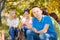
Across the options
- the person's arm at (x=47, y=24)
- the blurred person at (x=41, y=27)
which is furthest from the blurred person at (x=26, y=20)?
the person's arm at (x=47, y=24)

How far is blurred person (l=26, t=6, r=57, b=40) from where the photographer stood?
5.40 ft

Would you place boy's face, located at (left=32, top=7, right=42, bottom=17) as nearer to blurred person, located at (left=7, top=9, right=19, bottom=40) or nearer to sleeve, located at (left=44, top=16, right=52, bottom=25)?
sleeve, located at (left=44, top=16, right=52, bottom=25)

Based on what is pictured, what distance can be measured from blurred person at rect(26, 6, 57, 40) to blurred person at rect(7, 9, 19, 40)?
157 mm

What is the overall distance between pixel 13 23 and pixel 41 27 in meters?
0.33

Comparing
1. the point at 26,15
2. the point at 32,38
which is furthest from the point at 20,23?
the point at 32,38

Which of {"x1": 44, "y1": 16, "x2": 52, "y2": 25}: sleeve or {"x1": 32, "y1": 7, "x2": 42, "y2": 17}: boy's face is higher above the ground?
{"x1": 32, "y1": 7, "x2": 42, "y2": 17}: boy's face

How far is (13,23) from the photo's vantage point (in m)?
1.69

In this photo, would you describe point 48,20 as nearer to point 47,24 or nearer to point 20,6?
point 47,24

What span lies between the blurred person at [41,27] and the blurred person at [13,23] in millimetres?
157

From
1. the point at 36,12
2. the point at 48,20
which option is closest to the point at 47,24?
the point at 48,20

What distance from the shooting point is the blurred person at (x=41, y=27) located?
1.65m

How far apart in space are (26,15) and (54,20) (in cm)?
33

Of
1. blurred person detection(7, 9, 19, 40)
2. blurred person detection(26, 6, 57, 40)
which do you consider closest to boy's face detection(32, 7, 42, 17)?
blurred person detection(26, 6, 57, 40)

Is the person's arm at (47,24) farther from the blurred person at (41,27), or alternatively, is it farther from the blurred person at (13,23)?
the blurred person at (13,23)
